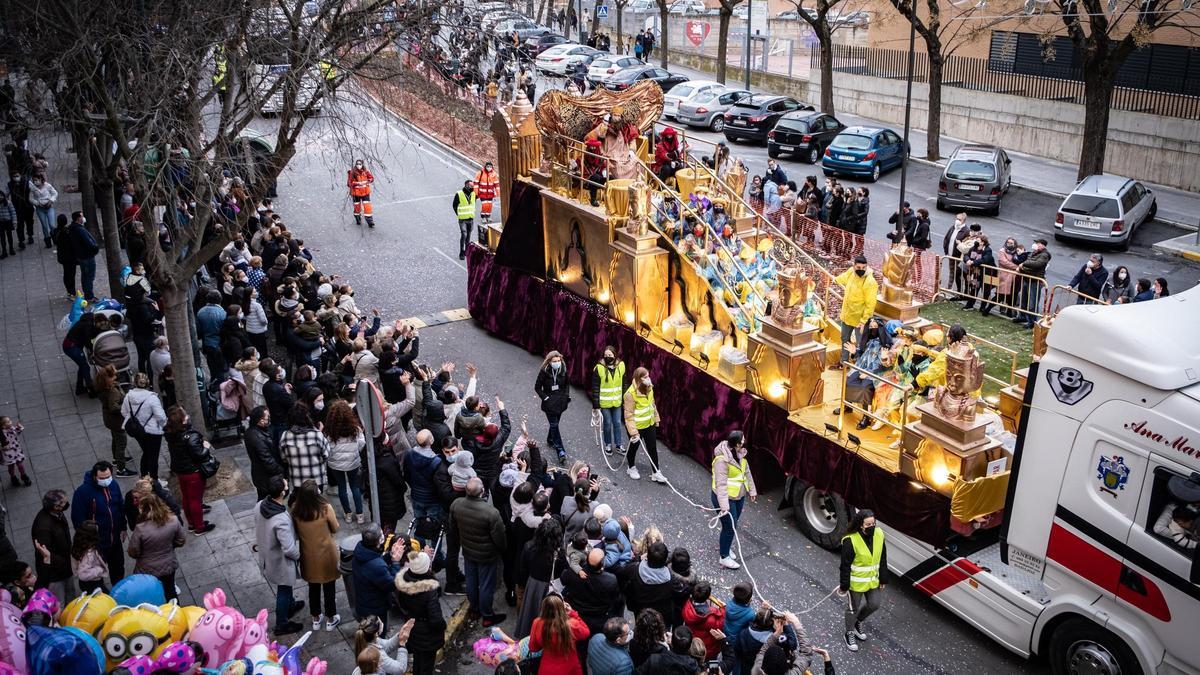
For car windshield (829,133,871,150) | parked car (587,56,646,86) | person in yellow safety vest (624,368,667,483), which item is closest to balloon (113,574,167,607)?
person in yellow safety vest (624,368,667,483)

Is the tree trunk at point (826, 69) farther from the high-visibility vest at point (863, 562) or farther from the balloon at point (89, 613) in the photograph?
the balloon at point (89, 613)

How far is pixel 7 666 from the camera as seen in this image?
6.93 meters

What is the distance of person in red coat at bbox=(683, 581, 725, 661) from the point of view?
26.6 feet

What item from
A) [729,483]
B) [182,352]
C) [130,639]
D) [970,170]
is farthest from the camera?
[970,170]

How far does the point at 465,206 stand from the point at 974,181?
1285cm

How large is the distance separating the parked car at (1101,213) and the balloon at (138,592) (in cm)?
2055

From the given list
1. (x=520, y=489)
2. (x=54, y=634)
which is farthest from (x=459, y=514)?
(x=54, y=634)

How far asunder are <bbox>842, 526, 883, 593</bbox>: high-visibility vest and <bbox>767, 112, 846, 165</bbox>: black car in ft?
71.2

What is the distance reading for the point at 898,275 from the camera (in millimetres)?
13734

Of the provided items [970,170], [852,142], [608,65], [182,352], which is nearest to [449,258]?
[182,352]

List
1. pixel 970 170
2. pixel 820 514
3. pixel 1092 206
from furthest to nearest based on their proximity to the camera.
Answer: pixel 970 170 < pixel 1092 206 < pixel 820 514

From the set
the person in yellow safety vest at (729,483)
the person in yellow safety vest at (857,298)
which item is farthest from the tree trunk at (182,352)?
the person in yellow safety vest at (857,298)

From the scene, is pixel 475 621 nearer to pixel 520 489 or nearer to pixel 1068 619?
pixel 520 489

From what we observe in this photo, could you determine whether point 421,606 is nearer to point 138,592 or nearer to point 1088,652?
point 138,592
